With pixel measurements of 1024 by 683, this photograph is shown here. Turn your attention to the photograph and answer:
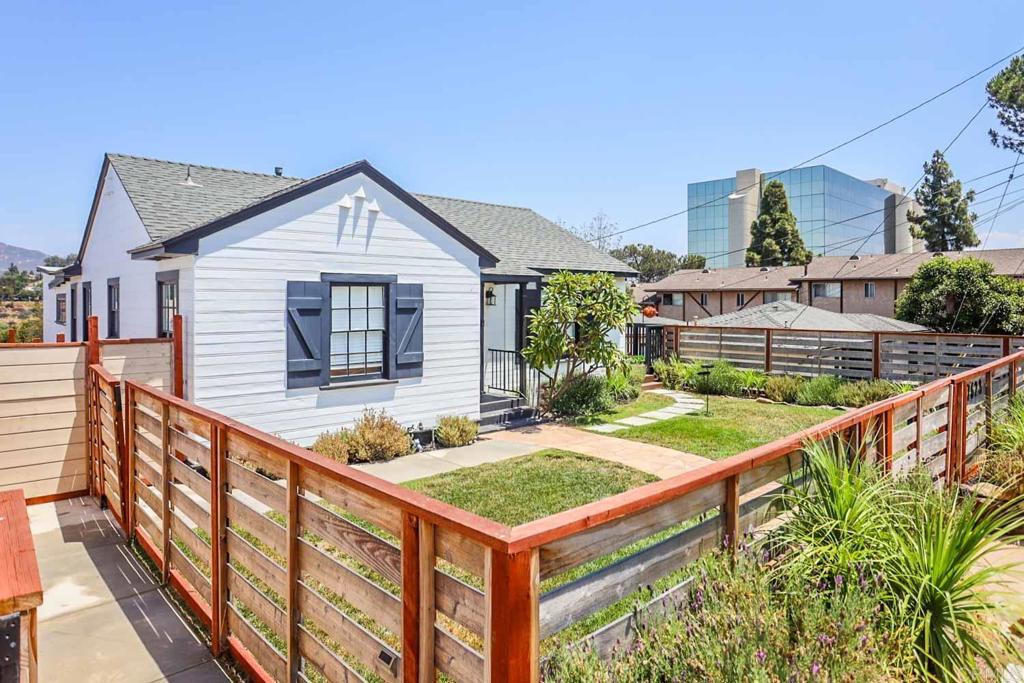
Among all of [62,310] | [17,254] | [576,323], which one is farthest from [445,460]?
[17,254]

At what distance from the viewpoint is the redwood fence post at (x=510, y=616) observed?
1.48 meters

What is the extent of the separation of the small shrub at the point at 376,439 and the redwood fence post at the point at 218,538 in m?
4.80

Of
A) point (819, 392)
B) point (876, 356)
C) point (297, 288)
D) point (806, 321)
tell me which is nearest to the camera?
point (297, 288)

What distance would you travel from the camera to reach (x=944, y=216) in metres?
40.9

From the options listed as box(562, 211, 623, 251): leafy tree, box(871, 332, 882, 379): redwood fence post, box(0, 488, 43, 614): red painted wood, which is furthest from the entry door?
box(562, 211, 623, 251): leafy tree

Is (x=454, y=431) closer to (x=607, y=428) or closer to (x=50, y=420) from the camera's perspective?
(x=607, y=428)

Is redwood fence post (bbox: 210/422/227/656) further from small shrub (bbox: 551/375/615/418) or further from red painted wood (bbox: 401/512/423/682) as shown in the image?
small shrub (bbox: 551/375/615/418)

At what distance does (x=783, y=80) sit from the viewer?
18.3m

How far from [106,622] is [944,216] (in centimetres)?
5033

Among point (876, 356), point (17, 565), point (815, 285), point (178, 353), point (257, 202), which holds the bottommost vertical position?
point (876, 356)

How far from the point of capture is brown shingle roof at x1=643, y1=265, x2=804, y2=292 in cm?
3356

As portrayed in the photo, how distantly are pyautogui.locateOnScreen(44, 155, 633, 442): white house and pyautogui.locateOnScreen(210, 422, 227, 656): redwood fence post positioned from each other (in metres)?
4.62

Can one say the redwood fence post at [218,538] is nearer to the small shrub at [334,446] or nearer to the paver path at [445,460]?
the paver path at [445,460]

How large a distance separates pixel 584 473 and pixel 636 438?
2281mm
